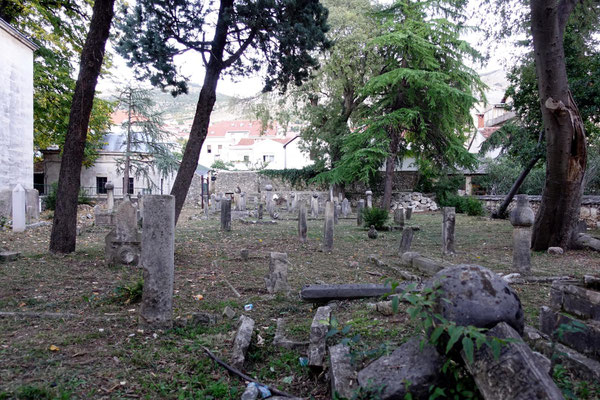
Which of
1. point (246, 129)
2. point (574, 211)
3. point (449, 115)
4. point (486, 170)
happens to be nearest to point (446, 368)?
point (574, 211)

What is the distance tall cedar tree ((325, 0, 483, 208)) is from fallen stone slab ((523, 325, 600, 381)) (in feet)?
63.8

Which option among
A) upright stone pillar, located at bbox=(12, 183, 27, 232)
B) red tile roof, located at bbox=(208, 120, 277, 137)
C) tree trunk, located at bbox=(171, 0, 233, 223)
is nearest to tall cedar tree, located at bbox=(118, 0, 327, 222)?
tree trunk, located at bbox=(171, 0, 233, 223)

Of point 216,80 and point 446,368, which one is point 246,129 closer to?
point 216,80

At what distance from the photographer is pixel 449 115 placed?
22312mm

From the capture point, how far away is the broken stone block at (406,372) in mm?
2479

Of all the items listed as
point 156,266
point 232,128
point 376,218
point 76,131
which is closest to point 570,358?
point 156,266

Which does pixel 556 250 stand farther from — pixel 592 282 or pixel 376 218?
pixel 592 282

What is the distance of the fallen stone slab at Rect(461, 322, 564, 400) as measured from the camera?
6.50ft

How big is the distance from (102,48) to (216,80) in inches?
91.0

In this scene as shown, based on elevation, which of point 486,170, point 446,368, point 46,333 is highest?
point 486,170

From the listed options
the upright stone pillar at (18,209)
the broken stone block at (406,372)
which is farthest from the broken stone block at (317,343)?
the upright stone pillar at (18,209)

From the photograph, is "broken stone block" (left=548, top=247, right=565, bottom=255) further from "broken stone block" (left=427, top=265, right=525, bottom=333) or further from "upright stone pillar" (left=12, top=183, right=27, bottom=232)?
"upright stone pillar" (left=12, top=183, right=27, bottom=232)

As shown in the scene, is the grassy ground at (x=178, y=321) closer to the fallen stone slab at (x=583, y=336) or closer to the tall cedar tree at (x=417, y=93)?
the fallen stone slab at (x=583, y=336)

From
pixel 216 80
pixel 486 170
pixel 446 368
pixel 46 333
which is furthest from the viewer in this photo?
pixel 486 170
